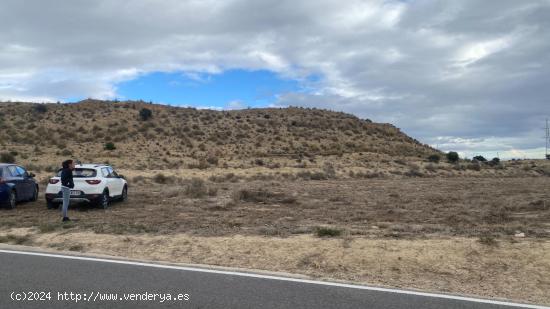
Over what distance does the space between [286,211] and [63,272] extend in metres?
9.63

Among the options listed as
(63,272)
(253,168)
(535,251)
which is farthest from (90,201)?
(253,168)

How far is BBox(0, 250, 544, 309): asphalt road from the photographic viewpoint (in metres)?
6.54

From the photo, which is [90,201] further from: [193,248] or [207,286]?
[207,286]

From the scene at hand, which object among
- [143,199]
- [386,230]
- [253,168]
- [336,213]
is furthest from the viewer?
[253,168]

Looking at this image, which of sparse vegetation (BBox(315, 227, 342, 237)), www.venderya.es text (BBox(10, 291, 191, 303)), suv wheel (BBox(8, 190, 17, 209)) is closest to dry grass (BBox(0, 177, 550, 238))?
suv wheel (BBox(8, 190, 17, 209))

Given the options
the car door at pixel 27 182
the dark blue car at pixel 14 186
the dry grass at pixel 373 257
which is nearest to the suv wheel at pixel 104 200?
the dark blue car at pixel 14 186

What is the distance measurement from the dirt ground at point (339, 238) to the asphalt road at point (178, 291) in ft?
3.08

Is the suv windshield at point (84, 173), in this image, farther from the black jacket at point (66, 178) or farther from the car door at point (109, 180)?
the black jacket at point (66, 178)

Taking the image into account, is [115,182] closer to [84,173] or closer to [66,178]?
[84,173]

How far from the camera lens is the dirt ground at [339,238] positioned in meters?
8.43

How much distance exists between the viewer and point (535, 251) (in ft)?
30.5

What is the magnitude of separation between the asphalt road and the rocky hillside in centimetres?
3368

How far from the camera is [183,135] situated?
61.7 meters

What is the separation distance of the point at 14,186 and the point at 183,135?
147 feet
